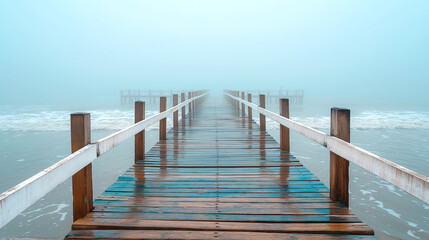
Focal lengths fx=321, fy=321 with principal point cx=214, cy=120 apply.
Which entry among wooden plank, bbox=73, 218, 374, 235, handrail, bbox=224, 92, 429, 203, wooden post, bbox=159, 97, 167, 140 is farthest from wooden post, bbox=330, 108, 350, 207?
wooden post, bbox=159, 97, 167, 140

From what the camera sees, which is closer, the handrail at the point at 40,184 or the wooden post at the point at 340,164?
the handrail at the point at 40,184

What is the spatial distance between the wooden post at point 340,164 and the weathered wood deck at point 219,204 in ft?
0.35

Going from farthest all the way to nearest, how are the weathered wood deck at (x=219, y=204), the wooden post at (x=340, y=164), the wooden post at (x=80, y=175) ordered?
the wooden post at (x=340, y=164) < the wooden post at (x=80, y=175) < the weathered wood deck at (x=219, y=204)

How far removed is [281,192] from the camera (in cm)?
332

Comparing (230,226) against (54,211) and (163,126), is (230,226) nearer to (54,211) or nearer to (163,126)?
(163,126)

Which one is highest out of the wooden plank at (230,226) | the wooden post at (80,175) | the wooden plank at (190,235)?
the wooden post at (80,175)

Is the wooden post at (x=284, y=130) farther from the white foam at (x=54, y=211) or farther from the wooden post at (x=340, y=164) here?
the white foam at (x=54, y=211)

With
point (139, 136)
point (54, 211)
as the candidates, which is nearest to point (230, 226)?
point (139, 136)

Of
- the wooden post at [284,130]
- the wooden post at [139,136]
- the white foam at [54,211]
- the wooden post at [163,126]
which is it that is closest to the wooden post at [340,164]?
the wooden post at [284,130]

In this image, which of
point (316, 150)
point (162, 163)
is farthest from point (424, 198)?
point (316, 150)

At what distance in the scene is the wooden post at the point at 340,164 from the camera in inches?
110

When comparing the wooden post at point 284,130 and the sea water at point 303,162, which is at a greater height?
the wooden post at point 284,130

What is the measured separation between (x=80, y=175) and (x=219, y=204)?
124 cm

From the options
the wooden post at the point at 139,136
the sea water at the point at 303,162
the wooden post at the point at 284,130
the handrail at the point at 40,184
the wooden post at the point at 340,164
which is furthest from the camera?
the sea water at the point at 303,162
